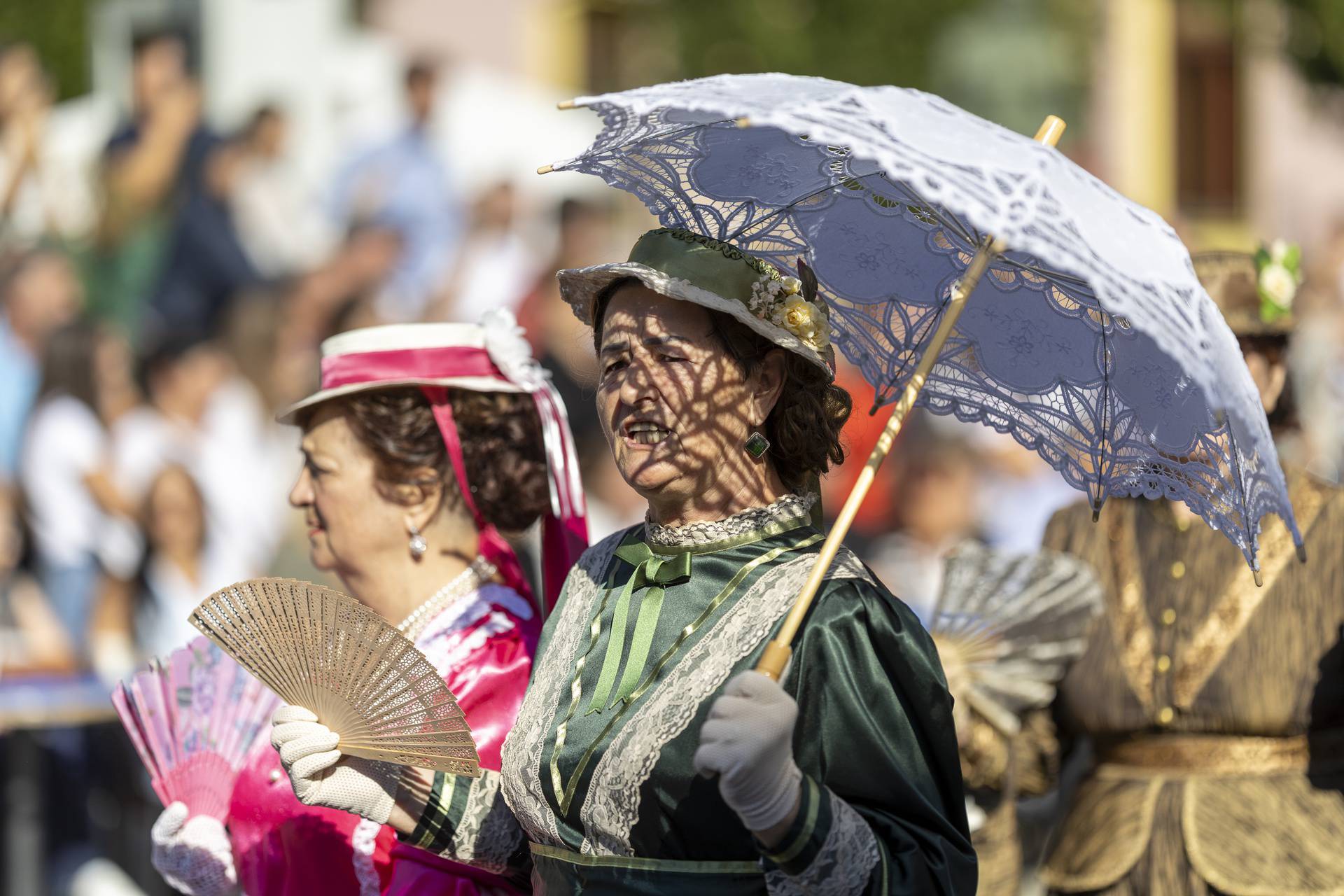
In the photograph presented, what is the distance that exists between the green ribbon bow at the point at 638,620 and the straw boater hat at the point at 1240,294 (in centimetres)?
160

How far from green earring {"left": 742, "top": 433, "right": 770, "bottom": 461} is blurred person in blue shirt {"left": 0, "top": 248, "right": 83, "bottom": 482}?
6055 mm

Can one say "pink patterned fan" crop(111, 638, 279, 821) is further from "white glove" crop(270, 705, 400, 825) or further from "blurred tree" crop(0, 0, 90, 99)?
"blurred tree" crop(0, 0, 90, 99)

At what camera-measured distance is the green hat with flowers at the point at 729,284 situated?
2.63 m

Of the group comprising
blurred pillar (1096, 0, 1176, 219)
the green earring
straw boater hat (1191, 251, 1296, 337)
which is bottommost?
the green earring

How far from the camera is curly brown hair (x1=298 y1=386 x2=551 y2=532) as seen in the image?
3.42m

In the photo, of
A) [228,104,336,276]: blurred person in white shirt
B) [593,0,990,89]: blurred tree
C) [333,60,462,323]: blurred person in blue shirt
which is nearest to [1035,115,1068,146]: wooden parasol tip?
[228,104,336,276]: blurred person in white shirt

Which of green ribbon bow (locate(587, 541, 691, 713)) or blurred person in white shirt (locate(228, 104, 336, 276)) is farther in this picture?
blurred person in white shirt (locate(228, 104, 336, 276))

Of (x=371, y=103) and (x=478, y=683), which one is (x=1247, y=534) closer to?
(x=478, y=683)

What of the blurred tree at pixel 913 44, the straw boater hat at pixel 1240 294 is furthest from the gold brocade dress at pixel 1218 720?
the blurred tree at pixel 913 44

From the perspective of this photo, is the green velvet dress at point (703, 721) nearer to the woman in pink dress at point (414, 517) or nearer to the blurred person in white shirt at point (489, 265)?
the woman in pink dress at point (414, 517)

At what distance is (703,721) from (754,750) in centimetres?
31

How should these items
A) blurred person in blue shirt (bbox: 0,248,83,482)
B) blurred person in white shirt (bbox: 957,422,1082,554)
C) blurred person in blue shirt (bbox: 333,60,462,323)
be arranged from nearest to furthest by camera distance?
1. blurred person in blue shirt (bbox: 0,248,83,482)
2. blurred person in white shirt (bbox: 957,422,1082,554)
3. blurred person in blue shirt (bbox: 333,60,462,323)

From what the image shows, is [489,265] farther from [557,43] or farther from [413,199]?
[557,43]

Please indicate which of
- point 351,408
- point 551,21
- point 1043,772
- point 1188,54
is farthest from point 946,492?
point 1188,54
